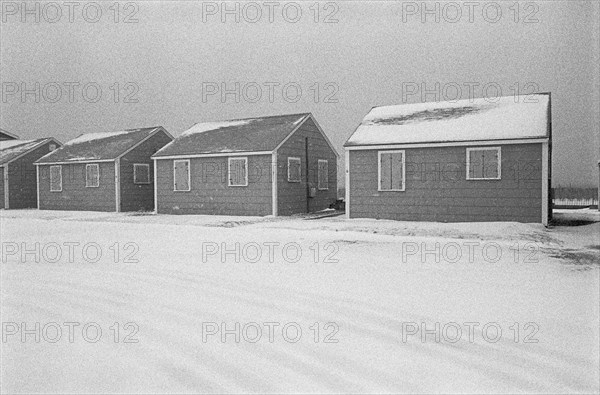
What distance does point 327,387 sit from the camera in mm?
3852

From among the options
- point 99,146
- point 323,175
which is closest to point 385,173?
point 323,175

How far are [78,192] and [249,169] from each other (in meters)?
11.7

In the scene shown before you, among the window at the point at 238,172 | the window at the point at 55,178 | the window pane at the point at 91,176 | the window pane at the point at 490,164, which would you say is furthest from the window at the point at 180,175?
the window pane at the point at 490,164

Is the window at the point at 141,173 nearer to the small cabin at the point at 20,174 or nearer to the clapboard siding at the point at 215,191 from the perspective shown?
the clapboard siding at the point at 215,191

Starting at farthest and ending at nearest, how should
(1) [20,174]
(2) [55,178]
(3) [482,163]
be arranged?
1. (1) [20,174]
2. (2) [55,178]
3. (3) [482,163]

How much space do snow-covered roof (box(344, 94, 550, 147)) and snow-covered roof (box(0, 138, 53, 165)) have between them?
2258 cm

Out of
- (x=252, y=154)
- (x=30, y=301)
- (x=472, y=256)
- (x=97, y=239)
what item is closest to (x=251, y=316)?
(x=30, y=301)

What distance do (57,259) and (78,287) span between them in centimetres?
314

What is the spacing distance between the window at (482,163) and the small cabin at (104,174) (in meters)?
17.5

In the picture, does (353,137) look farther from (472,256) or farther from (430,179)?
(472,256)

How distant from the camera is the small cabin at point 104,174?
25.8m

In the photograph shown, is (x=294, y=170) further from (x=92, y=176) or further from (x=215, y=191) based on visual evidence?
(x=92, y=176)

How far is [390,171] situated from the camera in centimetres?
1808

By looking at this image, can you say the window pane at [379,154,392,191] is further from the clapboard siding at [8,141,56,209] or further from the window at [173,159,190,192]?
the clapboard siding at [8,141,56,209]
